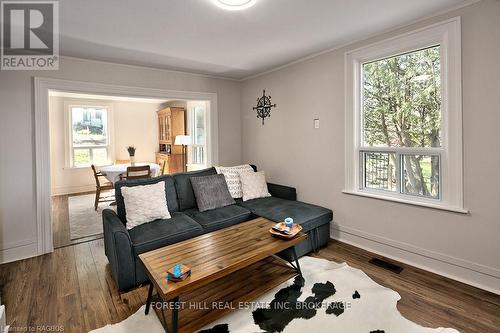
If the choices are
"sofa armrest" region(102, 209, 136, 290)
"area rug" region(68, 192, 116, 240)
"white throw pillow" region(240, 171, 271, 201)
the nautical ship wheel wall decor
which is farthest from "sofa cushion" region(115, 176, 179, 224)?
the nautical ship wheel wall decor

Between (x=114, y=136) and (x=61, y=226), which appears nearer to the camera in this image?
(x=61, y=226)

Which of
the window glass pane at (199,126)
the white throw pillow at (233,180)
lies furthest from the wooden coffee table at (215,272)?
the window glass pane at (199,126)

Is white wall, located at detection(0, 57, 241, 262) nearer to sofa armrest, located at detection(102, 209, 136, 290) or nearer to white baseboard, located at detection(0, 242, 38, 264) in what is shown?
white baseboard, located at detection(0, 242, 38, 264)

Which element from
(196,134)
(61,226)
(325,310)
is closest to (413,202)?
(325,310)

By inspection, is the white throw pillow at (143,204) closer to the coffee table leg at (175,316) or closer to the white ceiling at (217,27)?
the coffee table leg at (175,316)

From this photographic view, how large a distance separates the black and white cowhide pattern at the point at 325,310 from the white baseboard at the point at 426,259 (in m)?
0.62

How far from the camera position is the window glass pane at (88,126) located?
641cm

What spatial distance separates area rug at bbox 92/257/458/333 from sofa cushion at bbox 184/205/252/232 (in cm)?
96

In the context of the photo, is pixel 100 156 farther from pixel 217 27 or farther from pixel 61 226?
pixel 217 27

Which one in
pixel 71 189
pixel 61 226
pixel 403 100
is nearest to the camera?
pixel 403 100

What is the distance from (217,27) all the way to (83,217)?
13.1ft

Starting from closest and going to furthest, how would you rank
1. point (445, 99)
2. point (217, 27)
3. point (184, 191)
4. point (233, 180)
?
point (445, 99) < point (217, 27) < point (184, 191) < point (233, 180)

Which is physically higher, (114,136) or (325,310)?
(114,136)

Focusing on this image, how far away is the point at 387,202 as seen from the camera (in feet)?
9.33
